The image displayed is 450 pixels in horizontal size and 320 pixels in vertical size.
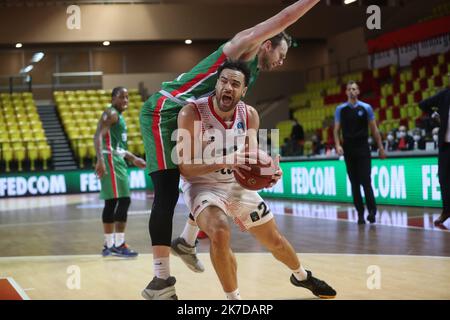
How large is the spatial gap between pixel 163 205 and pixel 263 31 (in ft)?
3.92

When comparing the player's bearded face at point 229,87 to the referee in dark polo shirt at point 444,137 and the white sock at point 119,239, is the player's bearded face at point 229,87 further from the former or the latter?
the referee in dark polo shirt at point 444,137

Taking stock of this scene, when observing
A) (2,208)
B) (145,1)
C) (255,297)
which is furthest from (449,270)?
(145,1)

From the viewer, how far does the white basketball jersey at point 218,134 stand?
4305mm

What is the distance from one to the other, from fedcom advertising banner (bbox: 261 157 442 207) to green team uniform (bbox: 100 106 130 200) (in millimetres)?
4963

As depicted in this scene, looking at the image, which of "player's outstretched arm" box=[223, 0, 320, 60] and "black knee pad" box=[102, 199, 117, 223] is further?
"black knee pad" box=[102, 199, 117, 223]

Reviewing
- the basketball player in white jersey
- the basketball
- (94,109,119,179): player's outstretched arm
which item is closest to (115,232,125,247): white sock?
(94,109,119,179): player's outstretched arm

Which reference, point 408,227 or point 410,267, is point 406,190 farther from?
point 410,267

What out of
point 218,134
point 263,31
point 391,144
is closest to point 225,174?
point 218,134

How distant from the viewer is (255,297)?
444 cm

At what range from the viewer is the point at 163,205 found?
4438mm

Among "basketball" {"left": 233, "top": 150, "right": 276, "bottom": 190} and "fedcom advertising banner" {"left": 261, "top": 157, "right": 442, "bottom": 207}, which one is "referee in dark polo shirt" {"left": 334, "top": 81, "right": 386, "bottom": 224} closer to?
"fedcom advertising banner" {"left": 261, "top": 157, "right": 442, "bottom": 207}

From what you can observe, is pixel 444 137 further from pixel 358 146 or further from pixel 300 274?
pixel 300 274

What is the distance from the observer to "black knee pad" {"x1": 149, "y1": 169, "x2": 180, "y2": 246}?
4.38 meters

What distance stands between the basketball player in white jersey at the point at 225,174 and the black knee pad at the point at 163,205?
0.27ft
